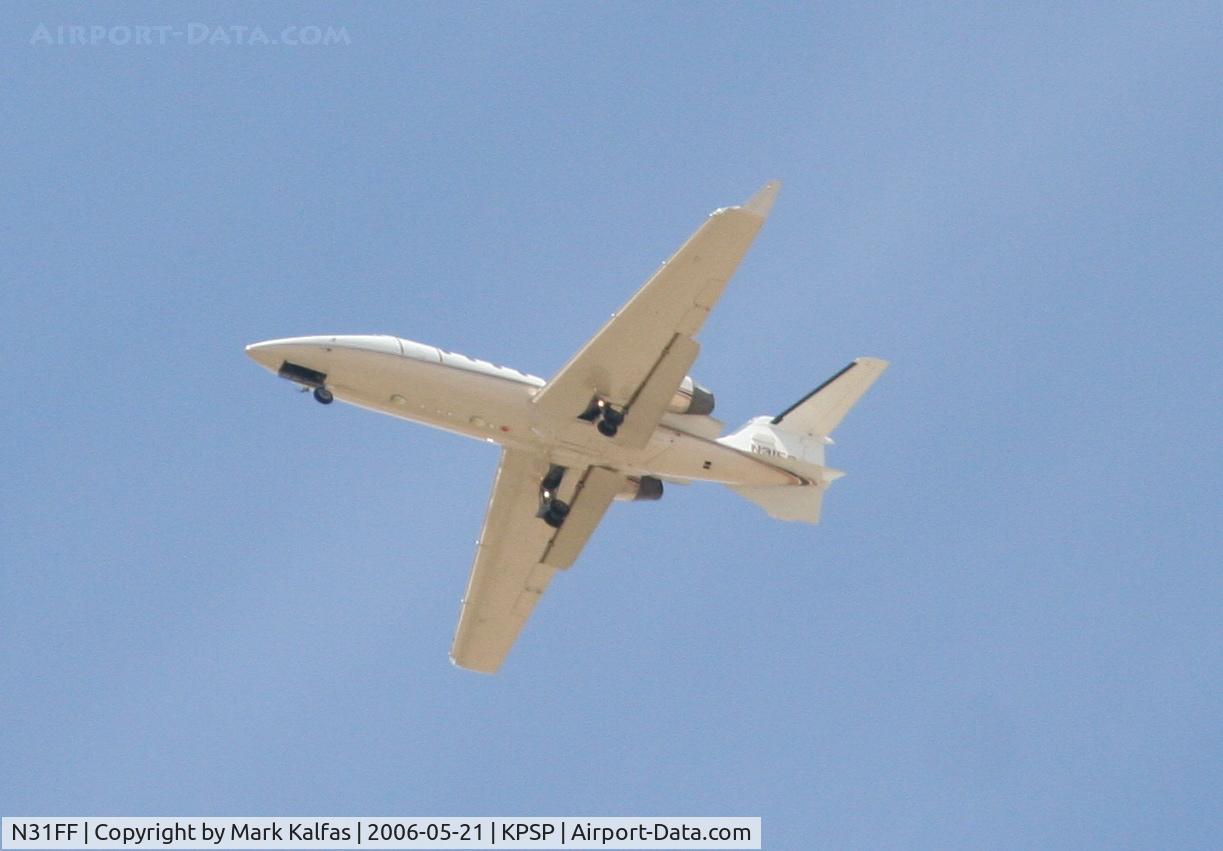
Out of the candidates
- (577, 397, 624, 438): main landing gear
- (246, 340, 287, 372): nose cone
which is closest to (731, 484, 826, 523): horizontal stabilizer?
(577, 397, 624, 438): main landing gear

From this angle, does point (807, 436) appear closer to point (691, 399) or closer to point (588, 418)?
point (691, 399)

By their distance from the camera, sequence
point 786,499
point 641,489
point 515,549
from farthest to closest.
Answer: point 515,549 → point 786,499 → point 641,489

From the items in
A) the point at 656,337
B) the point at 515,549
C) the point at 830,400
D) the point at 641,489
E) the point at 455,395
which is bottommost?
the point at 515,549

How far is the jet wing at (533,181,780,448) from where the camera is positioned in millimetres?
46406

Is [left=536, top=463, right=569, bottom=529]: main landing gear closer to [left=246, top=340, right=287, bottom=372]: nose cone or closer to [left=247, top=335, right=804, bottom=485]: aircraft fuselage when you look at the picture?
[left=247, top=335, right=804, bottom=485]: aircraft fuselage

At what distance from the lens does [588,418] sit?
50375 millimetres

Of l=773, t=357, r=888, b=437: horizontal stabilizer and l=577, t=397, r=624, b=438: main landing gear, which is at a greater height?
l=773, t=357, r=888, b=437: horizontal stabilizer

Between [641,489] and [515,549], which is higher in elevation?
[641,489]

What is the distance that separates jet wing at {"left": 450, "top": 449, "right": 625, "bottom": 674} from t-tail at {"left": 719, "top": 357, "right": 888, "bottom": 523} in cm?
432

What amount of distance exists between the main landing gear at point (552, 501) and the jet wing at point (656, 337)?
3.04 metres

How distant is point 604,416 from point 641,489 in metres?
4.63

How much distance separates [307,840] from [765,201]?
59.4ft

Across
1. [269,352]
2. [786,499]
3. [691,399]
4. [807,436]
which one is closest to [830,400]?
[807,436]

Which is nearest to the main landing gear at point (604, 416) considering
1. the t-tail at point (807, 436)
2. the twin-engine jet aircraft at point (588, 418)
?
the twin-engine jet aircraft at point (588, 418)
